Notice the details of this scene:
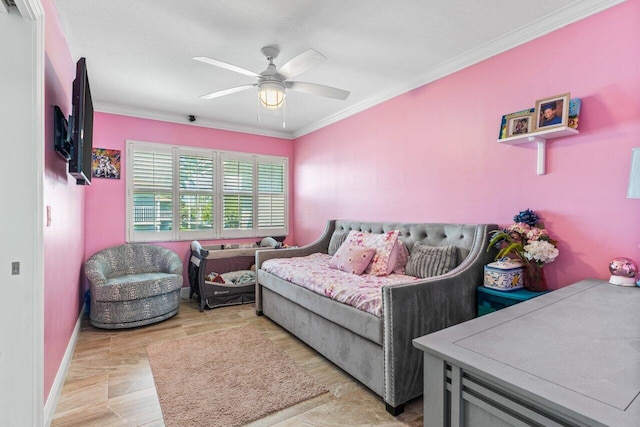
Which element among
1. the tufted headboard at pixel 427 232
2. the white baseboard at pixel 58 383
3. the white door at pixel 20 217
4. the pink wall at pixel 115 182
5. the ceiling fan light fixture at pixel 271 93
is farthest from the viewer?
the pink wall at pixel 115 182

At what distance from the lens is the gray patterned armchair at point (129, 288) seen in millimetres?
3184

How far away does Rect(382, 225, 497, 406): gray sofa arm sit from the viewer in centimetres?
186

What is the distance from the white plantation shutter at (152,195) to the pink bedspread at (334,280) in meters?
1.73

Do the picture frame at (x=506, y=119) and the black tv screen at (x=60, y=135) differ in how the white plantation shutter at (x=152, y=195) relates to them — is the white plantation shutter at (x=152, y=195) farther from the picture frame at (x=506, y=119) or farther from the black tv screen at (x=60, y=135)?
the picture frame at (x=506, y=119)

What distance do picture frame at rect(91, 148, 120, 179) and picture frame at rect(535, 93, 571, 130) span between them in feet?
14.8

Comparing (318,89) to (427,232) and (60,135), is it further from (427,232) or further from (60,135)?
(60,135)

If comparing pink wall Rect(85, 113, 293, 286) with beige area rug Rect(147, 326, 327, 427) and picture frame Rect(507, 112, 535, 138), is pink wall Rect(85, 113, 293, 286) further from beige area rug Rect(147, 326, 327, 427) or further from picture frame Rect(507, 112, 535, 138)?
picture frame Rect(507, 112, 535, 138)

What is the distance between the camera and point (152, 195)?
14.0 ft

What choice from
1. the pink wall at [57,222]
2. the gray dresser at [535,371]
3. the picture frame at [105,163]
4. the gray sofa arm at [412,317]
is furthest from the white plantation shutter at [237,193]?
the gray dresser at [535,371]

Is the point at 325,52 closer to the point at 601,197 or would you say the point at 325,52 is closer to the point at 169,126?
the point at 601,197

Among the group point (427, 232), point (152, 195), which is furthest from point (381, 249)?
point (152, 195)

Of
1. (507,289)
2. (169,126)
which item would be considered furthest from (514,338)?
(169,126)

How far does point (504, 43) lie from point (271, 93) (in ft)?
6.13

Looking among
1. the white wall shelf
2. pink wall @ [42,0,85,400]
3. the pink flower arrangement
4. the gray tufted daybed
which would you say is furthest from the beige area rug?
the white wall shelf
